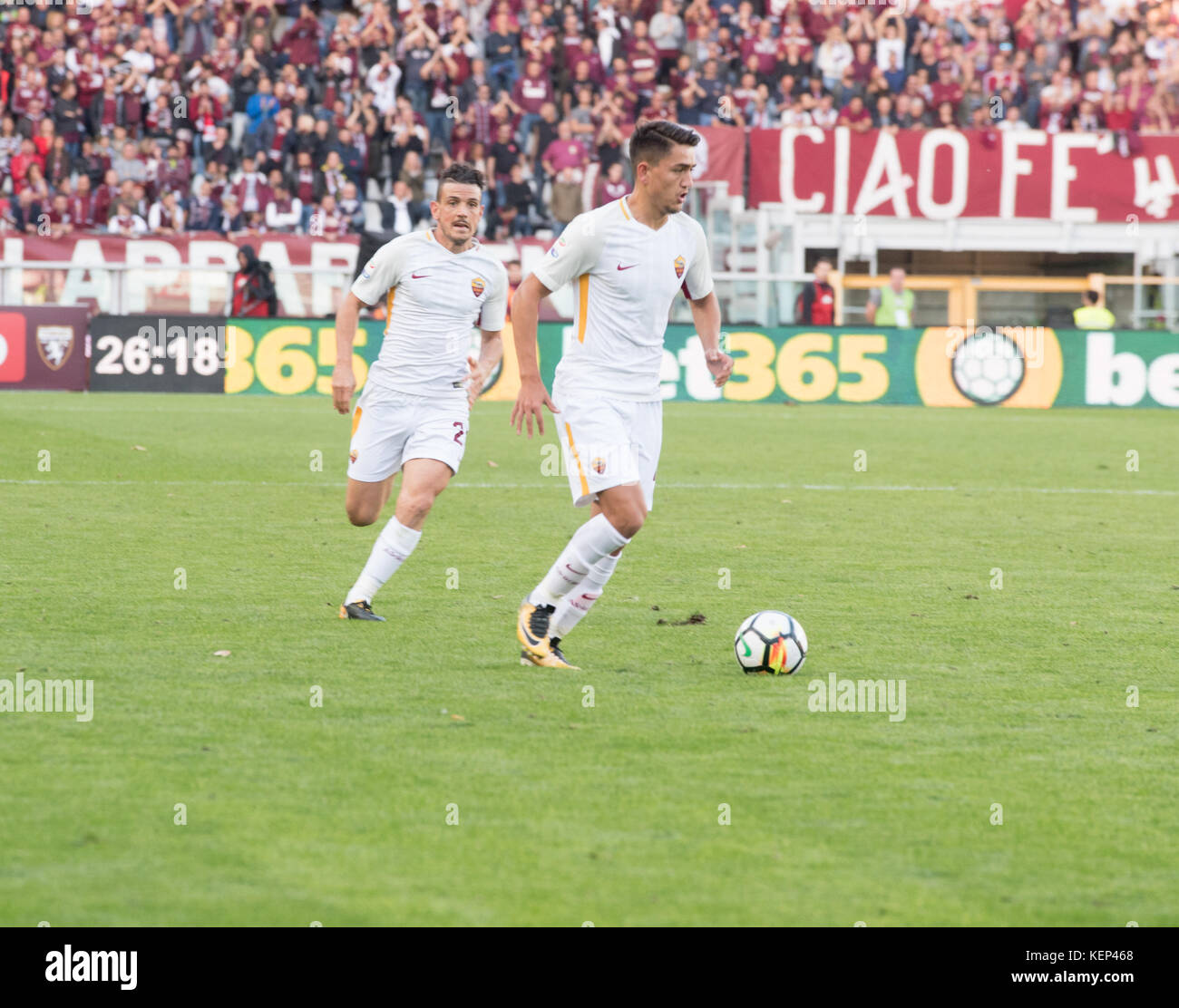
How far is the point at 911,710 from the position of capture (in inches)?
245

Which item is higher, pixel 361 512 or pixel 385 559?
pixel 361 512

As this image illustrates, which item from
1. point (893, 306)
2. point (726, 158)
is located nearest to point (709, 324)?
point (893, 306)

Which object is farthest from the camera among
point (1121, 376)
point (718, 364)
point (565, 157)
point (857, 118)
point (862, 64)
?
point (862, 64)

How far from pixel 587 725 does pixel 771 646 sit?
49.6 inches

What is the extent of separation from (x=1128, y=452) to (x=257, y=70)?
15.5m

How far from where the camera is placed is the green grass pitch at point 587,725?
163 inches

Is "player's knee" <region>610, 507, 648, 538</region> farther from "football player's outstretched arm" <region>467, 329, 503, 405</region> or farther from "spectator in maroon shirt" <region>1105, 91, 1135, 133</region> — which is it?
"spectator in maroon shirt" <region>1105, 91, 1135, 133</region>

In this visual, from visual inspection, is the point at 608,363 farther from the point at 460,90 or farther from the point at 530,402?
the point at 460,90

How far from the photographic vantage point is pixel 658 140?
654 cm

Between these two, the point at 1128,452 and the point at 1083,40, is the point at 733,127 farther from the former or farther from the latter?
the point at 1128,452

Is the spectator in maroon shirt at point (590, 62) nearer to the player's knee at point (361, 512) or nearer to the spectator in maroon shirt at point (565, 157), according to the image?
the spectator in maroon shirt at point (565, 157)

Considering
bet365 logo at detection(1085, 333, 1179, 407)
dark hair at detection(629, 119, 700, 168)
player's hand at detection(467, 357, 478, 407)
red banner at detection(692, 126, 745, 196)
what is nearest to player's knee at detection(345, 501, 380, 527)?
player's hand at detection(467, 357, 478, 407)

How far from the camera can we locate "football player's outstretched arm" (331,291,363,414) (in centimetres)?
795
